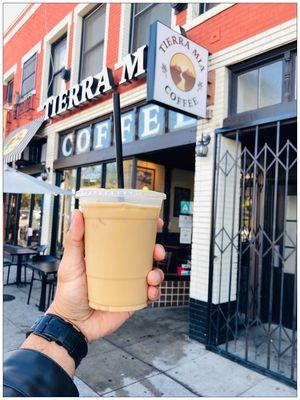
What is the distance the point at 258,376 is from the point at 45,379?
10.7 ft

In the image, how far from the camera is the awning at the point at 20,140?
9527 mm

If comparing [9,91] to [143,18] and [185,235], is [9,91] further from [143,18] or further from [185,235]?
[185,235]

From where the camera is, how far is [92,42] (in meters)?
8.47

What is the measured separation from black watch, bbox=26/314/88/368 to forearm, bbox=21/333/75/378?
2 cm

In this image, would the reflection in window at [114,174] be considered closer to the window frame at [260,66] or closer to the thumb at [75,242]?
the window frame at [260,66]

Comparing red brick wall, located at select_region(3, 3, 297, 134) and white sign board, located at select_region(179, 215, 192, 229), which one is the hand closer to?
red brick wall, located at select_region(3, 3, 297, 134)

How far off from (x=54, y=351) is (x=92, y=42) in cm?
838

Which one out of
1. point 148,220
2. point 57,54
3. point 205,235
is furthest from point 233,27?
point 57,54

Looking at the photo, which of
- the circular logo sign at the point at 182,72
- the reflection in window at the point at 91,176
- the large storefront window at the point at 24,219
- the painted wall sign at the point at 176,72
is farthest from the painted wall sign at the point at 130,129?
the large storefront window at the point at 24,219

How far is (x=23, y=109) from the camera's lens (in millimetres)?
11438

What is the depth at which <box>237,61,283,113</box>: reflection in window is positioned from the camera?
444 cm

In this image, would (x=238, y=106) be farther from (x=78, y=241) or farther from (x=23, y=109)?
(x=23, y=109)

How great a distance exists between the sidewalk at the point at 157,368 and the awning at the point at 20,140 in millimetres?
5510

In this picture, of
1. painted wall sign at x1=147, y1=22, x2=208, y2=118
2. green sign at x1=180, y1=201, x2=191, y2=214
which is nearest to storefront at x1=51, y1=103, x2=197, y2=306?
green sign at x1=180, y1=201, x2=191, y2=214
